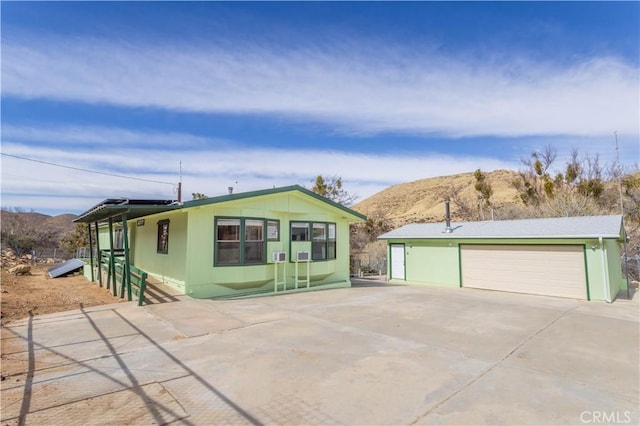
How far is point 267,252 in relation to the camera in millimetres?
10797

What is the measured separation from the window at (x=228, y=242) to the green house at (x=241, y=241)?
3cm

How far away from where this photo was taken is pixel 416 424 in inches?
120

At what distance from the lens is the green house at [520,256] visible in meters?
10.7

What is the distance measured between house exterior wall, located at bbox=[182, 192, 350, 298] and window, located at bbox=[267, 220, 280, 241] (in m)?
0.12

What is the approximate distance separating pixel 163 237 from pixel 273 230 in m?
3.72

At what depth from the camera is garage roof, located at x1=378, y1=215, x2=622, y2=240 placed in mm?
10789

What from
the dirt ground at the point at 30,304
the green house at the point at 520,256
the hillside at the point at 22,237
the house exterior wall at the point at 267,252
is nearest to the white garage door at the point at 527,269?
the green house at the point at 520,256

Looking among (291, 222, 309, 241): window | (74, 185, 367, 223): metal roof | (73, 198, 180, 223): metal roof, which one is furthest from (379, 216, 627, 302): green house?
(73, 198, 180, 223): metal roof

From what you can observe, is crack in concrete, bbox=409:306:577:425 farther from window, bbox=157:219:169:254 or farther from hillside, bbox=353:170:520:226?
hillside, bbox=353:170:520:226

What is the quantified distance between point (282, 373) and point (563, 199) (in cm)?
2261

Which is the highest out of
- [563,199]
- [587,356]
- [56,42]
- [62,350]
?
[56,42]

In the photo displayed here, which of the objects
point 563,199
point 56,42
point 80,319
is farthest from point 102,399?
point 563,199

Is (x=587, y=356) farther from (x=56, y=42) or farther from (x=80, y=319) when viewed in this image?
(x=56, y=42)

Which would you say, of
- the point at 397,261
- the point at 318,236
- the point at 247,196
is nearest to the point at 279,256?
the point at 247,196
